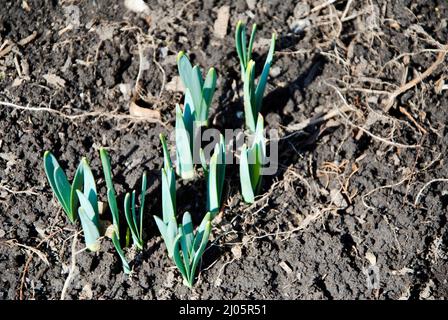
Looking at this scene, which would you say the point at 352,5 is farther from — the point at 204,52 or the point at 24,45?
the point at 24,45

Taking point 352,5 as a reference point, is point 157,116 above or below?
below

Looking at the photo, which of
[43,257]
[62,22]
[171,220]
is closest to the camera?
[171,220]

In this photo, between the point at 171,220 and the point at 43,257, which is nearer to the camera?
the point at 171,220

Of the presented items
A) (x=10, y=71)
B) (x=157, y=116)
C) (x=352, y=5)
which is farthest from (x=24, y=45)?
(x=352, y=5)

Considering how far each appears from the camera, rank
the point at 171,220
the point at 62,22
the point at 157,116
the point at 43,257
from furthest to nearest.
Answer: the point at 62,22 < the point at 157,116 < the point at 43,257 < the point at 171,220

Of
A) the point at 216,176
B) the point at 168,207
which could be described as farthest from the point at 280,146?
the point at 168,207

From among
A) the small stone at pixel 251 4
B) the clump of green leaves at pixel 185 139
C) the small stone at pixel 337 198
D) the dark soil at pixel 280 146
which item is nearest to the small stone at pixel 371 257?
the dark soil at pixel 280 146

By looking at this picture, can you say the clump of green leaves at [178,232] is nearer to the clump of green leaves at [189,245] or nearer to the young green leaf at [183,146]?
the clump of green leaves at [189,245]
